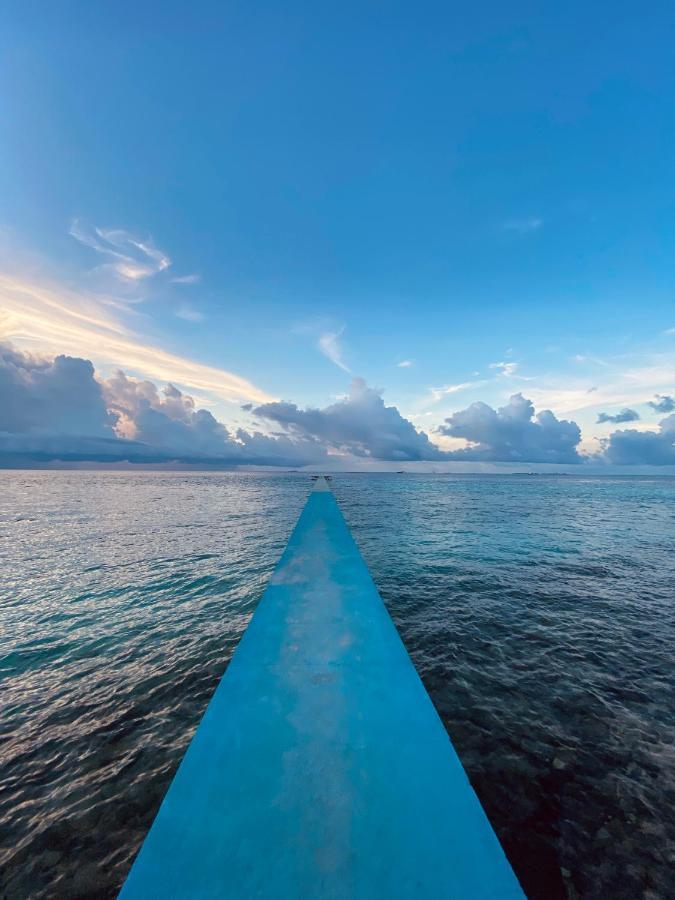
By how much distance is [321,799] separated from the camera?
3393 millimetres

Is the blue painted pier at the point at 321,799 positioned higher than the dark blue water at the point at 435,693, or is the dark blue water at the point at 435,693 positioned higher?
the blue painted pier at the point at 321,799

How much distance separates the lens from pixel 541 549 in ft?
69.3

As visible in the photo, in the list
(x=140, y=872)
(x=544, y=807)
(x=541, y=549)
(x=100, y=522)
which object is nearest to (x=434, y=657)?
(x=544, y=807)

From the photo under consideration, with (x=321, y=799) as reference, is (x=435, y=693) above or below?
below

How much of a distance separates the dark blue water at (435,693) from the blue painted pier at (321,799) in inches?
81.9

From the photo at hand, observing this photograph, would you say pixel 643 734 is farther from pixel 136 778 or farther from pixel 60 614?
pixel 60 614

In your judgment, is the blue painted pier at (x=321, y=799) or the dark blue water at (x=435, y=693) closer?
the blue painted pier at (x=321, y=799)

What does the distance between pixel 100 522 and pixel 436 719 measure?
112ft

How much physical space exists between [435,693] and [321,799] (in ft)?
16.4

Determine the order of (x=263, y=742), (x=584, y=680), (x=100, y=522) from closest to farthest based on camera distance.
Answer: (x=263, y=742) < (x=584, y=680) < (x=100, y=522)

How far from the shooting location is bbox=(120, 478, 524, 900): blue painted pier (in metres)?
2.74

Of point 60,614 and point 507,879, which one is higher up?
point 507,879

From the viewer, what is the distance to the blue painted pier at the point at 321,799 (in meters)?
2.74

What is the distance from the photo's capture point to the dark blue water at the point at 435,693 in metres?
4.57
